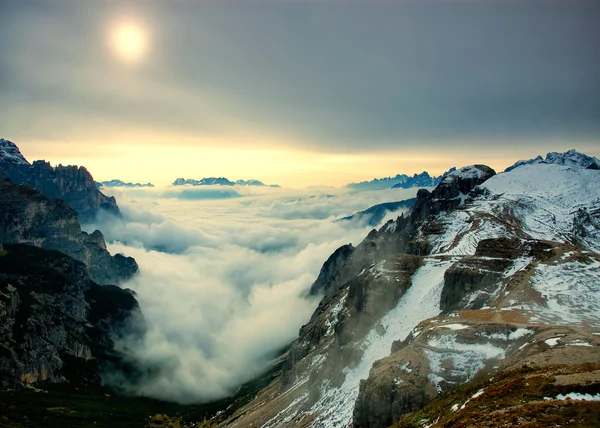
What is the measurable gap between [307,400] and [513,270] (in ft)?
234

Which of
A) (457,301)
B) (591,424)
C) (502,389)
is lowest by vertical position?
(457,301)

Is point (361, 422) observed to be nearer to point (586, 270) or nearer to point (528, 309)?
point (528, 309)

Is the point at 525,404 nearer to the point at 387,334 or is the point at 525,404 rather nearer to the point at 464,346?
the point at 464,346

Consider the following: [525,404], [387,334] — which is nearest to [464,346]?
[525,404]

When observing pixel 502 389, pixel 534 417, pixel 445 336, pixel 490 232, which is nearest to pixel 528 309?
pixel 445 336

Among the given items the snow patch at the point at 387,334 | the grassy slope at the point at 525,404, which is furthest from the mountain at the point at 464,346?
the snow patch at the point at 387,334

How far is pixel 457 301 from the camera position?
10938 centimetres

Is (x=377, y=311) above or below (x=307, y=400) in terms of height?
above

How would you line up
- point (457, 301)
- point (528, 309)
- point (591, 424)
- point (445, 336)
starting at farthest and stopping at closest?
1. point (457, 301)
2. point (528, 309)
3. point (445, 336)
4. point (591, 424)

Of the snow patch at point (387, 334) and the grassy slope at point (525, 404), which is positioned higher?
the grassy slope at point (525, 404)

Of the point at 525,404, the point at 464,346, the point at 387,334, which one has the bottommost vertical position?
the point at 387,334

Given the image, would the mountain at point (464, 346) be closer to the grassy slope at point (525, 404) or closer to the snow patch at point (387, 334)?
the grassy slope at point (525, 404)

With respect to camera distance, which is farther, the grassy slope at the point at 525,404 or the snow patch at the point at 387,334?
the snow patch at the point at 387,334

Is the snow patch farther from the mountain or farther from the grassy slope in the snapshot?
the grassy slope
